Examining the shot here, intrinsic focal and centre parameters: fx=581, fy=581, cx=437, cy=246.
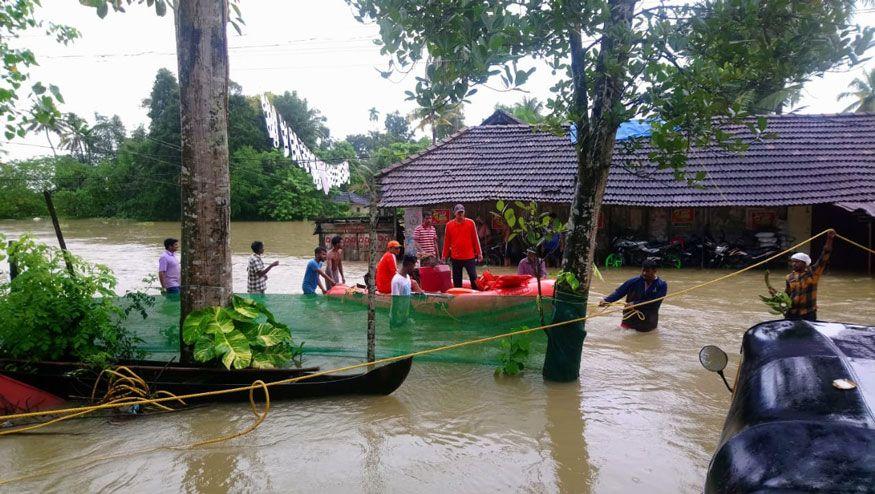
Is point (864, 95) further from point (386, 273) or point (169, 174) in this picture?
point (169, 174)

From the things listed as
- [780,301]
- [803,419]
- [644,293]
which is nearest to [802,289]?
[780,301]

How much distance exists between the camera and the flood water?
4.34m

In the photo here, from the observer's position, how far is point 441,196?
52.9 ft

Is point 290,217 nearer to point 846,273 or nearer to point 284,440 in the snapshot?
point 846,273

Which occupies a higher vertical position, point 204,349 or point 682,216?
point 682,216

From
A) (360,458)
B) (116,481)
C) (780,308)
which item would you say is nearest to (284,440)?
(360,458)

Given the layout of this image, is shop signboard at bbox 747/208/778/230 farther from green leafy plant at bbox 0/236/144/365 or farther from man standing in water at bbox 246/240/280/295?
green leafy plant at bbox 0/236/144/365

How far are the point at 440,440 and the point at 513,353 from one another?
60.8 inches

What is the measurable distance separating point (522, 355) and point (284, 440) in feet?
8.54

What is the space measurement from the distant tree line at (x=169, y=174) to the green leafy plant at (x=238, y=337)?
28828 mm

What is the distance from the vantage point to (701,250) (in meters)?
15.6

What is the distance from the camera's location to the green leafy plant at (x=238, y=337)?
542cm

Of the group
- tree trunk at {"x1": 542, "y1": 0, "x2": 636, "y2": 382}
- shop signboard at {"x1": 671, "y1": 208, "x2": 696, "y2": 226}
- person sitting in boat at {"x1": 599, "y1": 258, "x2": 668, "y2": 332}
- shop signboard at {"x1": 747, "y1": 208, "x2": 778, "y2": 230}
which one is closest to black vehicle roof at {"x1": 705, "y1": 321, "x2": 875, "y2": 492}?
tree trunk at {"x1": 542, "y1": 0, "x2": 636, "y2": 382}

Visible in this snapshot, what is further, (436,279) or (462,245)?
(462,245)
